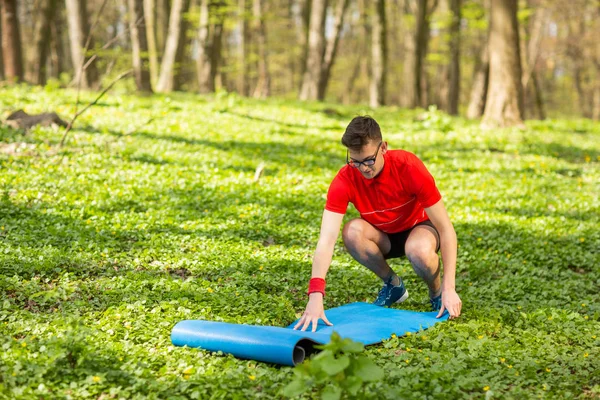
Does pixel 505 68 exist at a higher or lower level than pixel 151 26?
lower

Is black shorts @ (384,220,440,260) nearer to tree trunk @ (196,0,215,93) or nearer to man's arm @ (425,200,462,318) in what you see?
man's arm @ (425,200,462,318)

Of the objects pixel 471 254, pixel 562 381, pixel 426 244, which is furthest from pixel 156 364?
pixel 471 254

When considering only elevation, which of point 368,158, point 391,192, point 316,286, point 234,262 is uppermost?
point 368,158

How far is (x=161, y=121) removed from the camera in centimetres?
1407

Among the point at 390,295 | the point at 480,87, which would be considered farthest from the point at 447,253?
the point at 480,87

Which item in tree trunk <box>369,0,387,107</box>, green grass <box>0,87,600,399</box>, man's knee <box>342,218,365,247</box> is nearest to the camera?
green grass <box>0,87,600,399</box>

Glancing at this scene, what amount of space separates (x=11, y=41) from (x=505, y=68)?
13.1m

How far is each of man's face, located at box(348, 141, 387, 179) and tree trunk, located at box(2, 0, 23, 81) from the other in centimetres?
1535

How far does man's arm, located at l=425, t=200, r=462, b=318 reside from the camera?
4980mm

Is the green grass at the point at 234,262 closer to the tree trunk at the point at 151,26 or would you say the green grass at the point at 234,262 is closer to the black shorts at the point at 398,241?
the black shorts at the point at 398,241

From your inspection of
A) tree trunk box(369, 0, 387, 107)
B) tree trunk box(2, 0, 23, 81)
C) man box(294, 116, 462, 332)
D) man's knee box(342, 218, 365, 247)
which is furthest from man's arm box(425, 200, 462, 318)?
tree trunk box(369, 0, 387, 107)

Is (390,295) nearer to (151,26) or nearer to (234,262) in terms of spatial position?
(234,262)

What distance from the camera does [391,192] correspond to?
5188mm

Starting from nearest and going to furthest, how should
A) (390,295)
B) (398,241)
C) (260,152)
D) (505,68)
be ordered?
(398,241) → (390,295) → (260,152) → (505,68)
